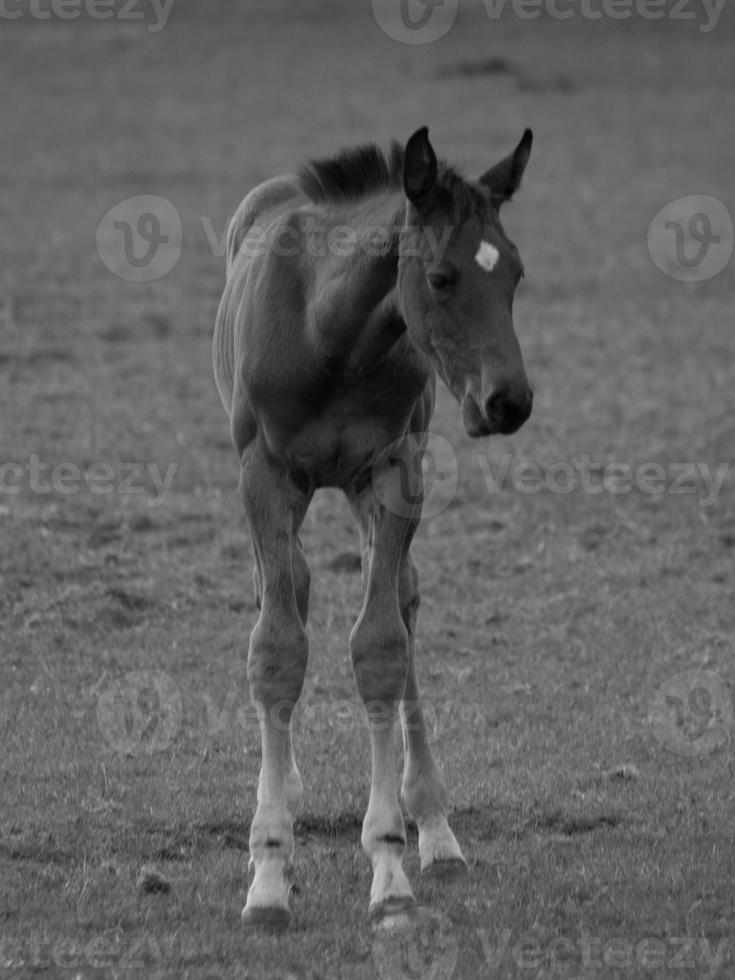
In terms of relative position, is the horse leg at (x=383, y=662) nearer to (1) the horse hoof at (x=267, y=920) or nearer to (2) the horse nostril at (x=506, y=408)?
(1) the horse hoof at (x=267, y=920)

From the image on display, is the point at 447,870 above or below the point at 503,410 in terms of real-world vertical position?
below

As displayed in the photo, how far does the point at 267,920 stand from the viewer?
19.7 feet

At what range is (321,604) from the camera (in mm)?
10742

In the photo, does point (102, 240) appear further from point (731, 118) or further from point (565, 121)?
point (731, 118)

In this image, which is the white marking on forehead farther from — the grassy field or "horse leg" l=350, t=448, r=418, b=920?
the grassy field

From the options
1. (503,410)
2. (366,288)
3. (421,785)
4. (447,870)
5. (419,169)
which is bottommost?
(447,870)

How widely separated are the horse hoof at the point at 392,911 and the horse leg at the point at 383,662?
0.17 m

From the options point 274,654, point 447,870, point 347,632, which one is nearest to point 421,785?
point 447,870

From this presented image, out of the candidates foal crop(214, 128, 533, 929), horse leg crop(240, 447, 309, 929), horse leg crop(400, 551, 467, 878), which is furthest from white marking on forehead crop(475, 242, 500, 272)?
horse leg crop(400, 551, 467, 878)

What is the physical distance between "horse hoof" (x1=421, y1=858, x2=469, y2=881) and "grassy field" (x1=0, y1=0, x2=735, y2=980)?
5.0 inches

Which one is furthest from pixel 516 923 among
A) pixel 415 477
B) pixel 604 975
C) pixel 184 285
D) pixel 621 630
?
pixel 184 285

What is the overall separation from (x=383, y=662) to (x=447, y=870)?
2.85 ft

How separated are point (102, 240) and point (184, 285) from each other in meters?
2.18

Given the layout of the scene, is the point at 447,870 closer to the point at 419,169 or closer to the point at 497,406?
the point at 497,406
